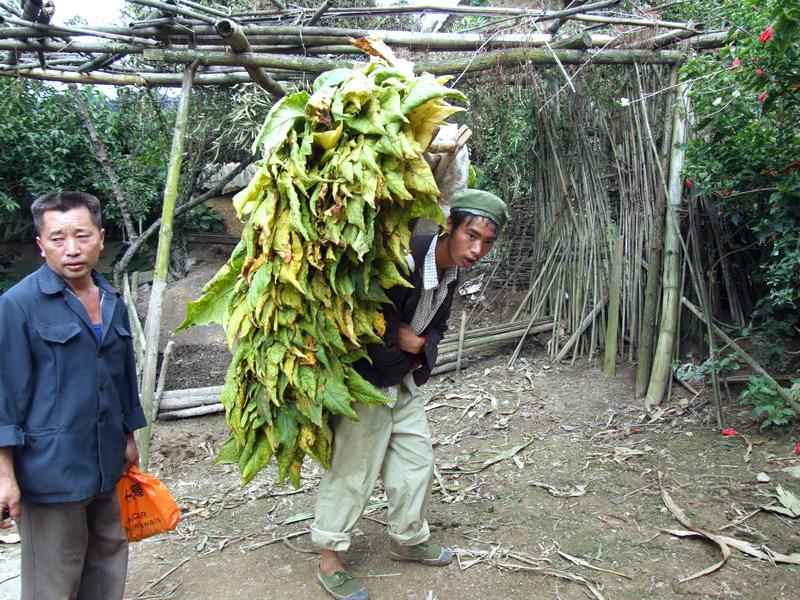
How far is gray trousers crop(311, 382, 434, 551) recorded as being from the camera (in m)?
2.76

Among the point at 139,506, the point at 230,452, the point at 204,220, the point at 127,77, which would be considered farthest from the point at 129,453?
the point at 204,220

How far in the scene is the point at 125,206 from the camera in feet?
26.6

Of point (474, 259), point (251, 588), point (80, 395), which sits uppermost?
point (474, 259)

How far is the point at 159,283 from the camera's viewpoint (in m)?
4.07

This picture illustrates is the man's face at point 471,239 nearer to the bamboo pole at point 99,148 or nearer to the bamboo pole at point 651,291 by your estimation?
the bamboo pole at point 651,291

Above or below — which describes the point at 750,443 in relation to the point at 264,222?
below

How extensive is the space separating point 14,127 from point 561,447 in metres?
7.82

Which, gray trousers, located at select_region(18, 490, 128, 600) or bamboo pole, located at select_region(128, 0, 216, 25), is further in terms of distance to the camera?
bamboo pole, located at select_region(128, 0, 216, 25)

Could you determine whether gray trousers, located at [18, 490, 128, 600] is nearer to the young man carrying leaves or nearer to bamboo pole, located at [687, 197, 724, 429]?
the young man carrying leaves

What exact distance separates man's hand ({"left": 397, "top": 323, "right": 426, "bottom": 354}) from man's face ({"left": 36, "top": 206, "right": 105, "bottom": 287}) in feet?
3.99

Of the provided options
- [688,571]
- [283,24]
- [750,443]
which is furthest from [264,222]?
[750,443]

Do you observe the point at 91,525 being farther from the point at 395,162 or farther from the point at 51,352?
the point at 395,162

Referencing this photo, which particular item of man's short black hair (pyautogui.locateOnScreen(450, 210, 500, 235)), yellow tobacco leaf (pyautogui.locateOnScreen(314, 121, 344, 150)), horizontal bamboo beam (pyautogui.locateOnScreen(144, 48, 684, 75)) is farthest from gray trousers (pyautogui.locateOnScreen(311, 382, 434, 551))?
horizontal bamboo beam (pyautogui.locateOnScreen(144, 48, 684, 75))

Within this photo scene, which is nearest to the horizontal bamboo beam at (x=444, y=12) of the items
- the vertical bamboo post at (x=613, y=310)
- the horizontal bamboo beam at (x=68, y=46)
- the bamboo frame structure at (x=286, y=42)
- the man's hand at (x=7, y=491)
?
the bamboo frame structure at (x=286, y=42)
